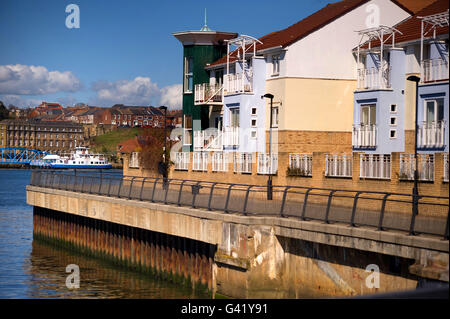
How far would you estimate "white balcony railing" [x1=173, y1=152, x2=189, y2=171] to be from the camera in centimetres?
4788

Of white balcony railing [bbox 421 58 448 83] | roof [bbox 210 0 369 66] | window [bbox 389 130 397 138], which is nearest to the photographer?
white balcony railing [bbox 421 58 448 83]

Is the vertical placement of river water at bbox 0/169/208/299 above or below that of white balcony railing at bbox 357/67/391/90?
below

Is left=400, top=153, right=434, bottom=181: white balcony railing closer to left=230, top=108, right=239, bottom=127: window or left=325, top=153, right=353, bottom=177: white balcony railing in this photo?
left=325, top=153, right=353, bottom=177: white balcony railing

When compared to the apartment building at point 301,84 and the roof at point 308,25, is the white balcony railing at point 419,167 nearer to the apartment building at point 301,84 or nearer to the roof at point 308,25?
the apartment building at point 301,84

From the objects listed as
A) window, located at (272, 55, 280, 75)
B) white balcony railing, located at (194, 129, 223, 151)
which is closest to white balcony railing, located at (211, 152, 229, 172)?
window, located at (272, 55, 280, 75)

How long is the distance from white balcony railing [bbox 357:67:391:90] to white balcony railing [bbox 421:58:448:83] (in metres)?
3.32

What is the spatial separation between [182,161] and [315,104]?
9057 mm

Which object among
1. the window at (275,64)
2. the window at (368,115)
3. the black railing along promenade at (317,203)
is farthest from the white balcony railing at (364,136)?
the black railing along promenade at (317,203)

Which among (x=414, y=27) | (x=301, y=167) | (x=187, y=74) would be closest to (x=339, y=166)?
(x=301, y=167)

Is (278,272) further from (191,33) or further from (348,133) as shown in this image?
(191,33)

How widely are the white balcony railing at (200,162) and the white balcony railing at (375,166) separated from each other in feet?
48.6

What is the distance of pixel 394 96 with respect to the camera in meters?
41.6
